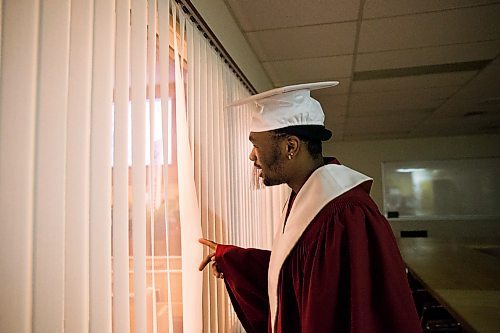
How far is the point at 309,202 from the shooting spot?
1125 millimetres

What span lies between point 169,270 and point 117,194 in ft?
1.31

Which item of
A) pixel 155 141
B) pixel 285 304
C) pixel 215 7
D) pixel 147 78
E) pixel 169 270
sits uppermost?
pixel 215 7

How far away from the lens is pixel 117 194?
3.15 ft

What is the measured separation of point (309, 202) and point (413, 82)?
272cm

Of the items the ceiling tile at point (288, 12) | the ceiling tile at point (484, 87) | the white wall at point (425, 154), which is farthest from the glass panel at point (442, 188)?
the ceiling tile at point (288, 12)

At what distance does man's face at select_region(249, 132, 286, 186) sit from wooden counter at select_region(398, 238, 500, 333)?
1.25 meters

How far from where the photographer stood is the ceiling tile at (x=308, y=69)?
8.91 ft

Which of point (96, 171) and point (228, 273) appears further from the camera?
point (228, 273)

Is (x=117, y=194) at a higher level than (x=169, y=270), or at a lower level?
higher

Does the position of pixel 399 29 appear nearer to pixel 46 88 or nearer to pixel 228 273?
pixel 228 273

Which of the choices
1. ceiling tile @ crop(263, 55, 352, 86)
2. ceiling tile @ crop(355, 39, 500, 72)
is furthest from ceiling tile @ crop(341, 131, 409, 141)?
ceiling tile @ crop(355, 39, 500, 72)

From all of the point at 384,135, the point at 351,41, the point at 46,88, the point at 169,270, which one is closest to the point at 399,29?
the point at 351,41

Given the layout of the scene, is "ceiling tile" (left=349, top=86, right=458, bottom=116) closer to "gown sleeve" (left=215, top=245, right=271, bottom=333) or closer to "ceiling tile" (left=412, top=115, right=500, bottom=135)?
"ceiling tile" (left=412, top=115, right=500, bottom=135)

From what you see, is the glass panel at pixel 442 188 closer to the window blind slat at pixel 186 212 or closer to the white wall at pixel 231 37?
the white wall at pixel 231 37
